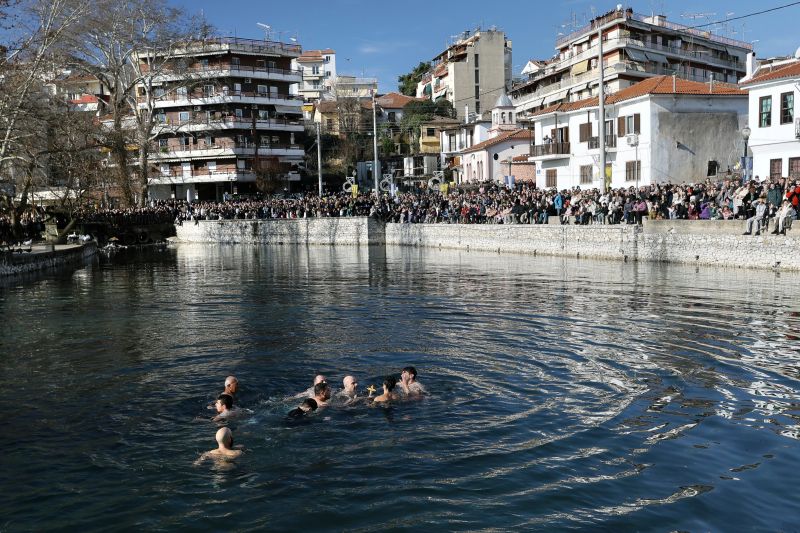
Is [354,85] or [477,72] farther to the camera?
[354,85]

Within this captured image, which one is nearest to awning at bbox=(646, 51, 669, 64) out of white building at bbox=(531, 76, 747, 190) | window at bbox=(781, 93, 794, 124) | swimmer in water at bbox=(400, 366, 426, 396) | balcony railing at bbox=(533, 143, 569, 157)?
white building at bbox=(531, 76, 747, 190)

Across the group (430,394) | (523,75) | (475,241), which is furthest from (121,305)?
(523,75)

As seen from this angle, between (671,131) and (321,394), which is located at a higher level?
(671,131)

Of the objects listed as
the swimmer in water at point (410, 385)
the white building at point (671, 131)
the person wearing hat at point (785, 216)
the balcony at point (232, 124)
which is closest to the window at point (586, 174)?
the white building at point (671, 131)

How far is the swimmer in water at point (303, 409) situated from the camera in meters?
11.8

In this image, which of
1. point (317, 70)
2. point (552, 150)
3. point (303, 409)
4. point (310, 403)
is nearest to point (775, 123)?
point (552, 150)

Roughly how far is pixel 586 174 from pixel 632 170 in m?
5.20

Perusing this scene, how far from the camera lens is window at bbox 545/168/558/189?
6058 centimetres

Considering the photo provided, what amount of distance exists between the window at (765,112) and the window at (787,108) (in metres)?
0.81

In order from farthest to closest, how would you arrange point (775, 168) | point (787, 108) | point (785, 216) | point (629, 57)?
point (629, 57)
point (775, 168)
point (787, 108)
point (785, 216)

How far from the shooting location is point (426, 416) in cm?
1188

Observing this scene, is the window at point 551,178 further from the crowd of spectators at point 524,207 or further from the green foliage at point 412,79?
the green foliage at point 412,79

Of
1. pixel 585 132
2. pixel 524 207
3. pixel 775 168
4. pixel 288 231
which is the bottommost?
pixel 288 231

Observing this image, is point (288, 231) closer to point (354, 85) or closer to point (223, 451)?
point (223, 451)
